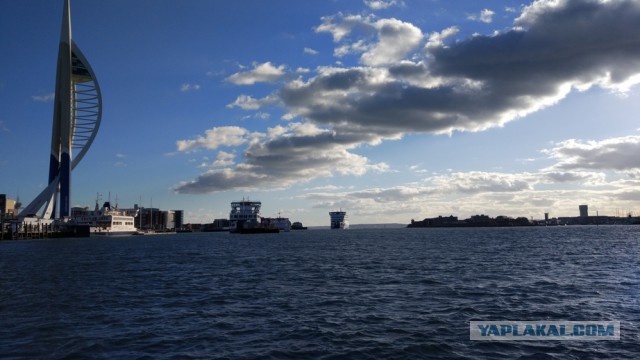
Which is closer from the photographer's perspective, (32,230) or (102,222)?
(32,230)

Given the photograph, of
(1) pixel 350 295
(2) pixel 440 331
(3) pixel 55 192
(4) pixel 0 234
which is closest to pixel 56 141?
(3) pixel 55 192

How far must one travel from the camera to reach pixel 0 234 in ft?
447

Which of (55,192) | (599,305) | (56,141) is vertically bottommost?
(599,305)

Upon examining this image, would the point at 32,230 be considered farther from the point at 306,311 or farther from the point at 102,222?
the point at 306,311

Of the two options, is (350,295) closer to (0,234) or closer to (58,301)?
(58,301)

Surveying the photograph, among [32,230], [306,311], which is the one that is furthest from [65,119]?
[306,311]

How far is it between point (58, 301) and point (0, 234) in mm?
136122
